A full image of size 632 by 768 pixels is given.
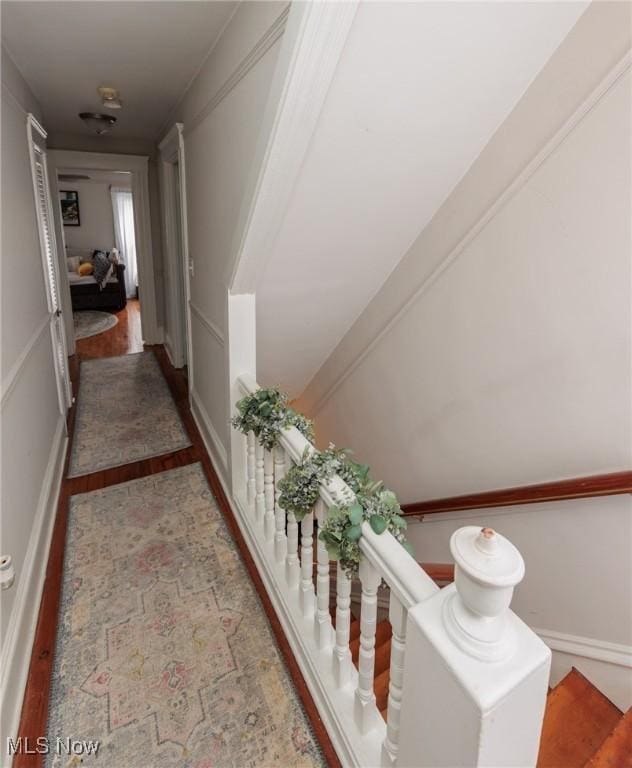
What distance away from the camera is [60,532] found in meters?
2.27

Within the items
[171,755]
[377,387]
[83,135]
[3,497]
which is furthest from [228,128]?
[83,135]

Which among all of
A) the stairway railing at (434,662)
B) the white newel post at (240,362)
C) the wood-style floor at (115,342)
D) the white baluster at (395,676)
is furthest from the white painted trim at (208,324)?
the wood-style floor at (115,342)

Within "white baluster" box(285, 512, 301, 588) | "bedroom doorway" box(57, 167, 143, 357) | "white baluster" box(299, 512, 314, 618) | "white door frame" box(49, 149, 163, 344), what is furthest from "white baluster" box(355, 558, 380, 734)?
"bedroom doorway" box(57, 167, 143, 357)

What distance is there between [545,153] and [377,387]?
58.8 inches

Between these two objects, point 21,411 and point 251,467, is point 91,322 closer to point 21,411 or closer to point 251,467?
point 21,411

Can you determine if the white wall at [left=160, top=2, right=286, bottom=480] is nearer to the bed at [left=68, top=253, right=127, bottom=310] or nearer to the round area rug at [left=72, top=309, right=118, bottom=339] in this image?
the round area rug at [left=72, top=309, right=118, bottom=339]

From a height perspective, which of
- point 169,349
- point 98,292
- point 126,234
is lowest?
point 169,349

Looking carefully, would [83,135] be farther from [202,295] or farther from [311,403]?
[311,403]

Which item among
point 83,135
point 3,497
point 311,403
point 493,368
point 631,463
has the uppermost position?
point 83,135

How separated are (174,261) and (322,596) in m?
3.64

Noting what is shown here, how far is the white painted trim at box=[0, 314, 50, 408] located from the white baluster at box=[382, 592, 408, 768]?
4.98 ft

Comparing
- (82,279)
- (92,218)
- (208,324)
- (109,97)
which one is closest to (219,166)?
(208,324)

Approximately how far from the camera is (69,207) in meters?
8.45

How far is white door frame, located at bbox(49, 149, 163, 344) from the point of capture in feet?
13.9
